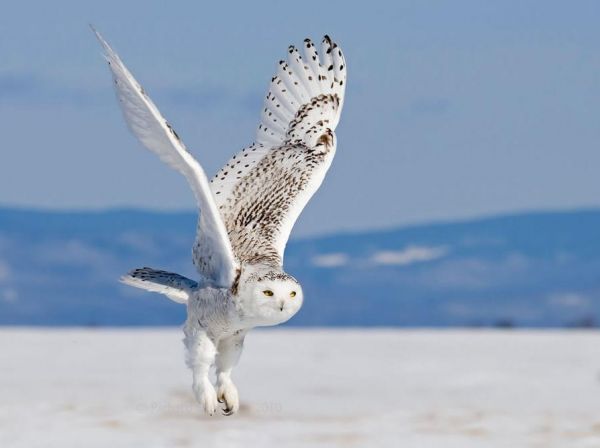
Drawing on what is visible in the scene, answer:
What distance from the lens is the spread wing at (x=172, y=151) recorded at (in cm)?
1057

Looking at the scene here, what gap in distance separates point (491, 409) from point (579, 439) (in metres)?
1.71

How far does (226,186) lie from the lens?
12.4 m

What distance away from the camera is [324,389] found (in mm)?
18406

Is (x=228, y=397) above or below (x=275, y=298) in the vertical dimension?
below

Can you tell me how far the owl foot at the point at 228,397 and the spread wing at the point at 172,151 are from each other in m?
0.72

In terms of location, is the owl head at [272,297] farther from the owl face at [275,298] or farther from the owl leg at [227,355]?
the owl leg at [227,355]

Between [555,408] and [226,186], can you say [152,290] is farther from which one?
[555,408]

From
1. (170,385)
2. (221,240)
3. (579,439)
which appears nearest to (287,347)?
(170,385)

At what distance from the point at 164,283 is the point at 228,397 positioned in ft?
2.89

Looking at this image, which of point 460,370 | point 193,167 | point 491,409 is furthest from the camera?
point 460,370

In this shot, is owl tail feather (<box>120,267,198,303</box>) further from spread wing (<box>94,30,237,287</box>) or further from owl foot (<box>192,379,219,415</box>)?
owl foot (<box>192,379,219,415</box>)

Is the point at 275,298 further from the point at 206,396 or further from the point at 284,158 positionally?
the point at 284,158

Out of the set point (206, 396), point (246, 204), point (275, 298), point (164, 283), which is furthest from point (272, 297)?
point (246, 204)

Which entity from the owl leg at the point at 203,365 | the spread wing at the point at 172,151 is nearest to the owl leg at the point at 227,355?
the owl leg at the point at 203,365
